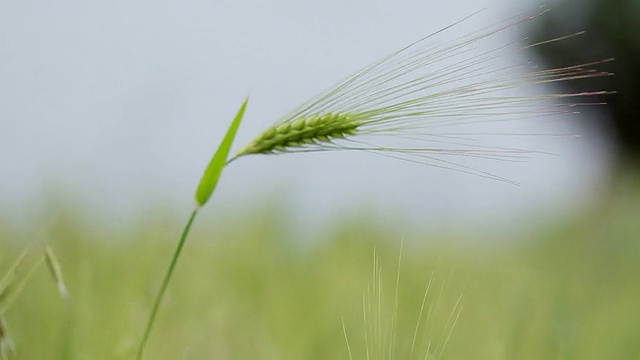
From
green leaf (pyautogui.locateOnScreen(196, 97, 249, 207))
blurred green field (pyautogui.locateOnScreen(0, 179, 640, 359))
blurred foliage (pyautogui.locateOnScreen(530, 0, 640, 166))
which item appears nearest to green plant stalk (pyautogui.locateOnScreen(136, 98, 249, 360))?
green leaf (pyautogui.locateOnScreen(196, 97, 249, 207))

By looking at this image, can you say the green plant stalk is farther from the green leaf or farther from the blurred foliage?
the blurred foliage

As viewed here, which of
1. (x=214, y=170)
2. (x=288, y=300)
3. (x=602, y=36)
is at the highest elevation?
(x=602, y=36)

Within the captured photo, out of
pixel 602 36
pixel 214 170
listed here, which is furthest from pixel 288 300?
pixel 602 36

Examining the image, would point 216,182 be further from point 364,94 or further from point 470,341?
point 470,341

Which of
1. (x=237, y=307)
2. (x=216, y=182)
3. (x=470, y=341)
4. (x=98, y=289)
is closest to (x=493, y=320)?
(x=470, y=341)

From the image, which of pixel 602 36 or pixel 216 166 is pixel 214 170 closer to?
pixel 216 166

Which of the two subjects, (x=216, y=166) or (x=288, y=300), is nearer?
(x=216, y=166)
